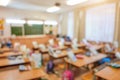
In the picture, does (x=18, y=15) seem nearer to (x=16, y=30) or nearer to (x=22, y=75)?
(x=16, y=30)

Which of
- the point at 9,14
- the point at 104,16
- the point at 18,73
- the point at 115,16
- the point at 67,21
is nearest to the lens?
the point at 18,73

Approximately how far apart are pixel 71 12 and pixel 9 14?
3.96 meters

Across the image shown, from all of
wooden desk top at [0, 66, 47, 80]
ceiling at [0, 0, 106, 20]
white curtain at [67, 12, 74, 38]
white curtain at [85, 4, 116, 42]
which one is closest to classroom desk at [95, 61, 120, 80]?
wooden desk top at [0, 66, 47, 80]

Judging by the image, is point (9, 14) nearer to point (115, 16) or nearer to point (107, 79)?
point (115, 16)

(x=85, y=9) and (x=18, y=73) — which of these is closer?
(x=18, y=73)

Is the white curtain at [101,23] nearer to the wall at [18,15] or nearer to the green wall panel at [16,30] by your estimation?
the wall at [18,15]

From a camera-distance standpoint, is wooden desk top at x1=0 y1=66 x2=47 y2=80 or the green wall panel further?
the green wall panel

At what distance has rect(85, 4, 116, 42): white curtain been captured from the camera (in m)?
4.83

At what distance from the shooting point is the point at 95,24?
5.54 m

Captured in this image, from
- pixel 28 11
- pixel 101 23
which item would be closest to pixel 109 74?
pixel 101 23

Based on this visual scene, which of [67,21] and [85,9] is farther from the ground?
[85,9]

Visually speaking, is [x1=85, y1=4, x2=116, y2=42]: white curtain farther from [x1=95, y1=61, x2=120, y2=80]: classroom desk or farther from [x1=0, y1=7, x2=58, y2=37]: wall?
[x1=0, y1=7, x2=58, y2=37]: wall

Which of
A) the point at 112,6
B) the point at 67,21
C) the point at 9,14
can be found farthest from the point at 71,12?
the point at 9,14

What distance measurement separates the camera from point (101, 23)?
17.2 feet
